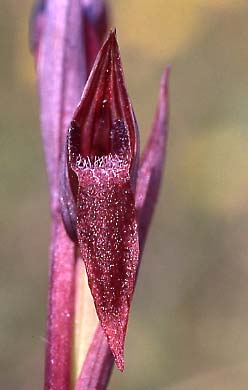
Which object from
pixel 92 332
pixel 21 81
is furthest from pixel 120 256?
pixel 21 81

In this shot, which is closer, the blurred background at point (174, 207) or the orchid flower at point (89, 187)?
the orchid flower at point (89, 187)

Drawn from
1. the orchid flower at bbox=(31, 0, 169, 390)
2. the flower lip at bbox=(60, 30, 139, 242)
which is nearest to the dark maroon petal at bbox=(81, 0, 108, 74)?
the orchid flower at bbox=(31, 0, 169, 390)

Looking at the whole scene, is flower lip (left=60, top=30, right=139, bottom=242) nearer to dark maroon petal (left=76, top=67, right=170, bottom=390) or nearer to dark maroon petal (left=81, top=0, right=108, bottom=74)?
dark maroon petal (left=76, top=67, right=170, bottom=390)

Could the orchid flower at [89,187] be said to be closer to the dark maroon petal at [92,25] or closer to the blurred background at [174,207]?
the dark maroon petal at [92,25]

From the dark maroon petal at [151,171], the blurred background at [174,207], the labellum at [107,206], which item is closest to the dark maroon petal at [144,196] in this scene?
the dark maroon petal at [151,171]

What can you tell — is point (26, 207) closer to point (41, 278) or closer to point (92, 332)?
point (41, 278)

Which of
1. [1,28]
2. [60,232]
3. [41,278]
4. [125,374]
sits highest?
[1,28]
